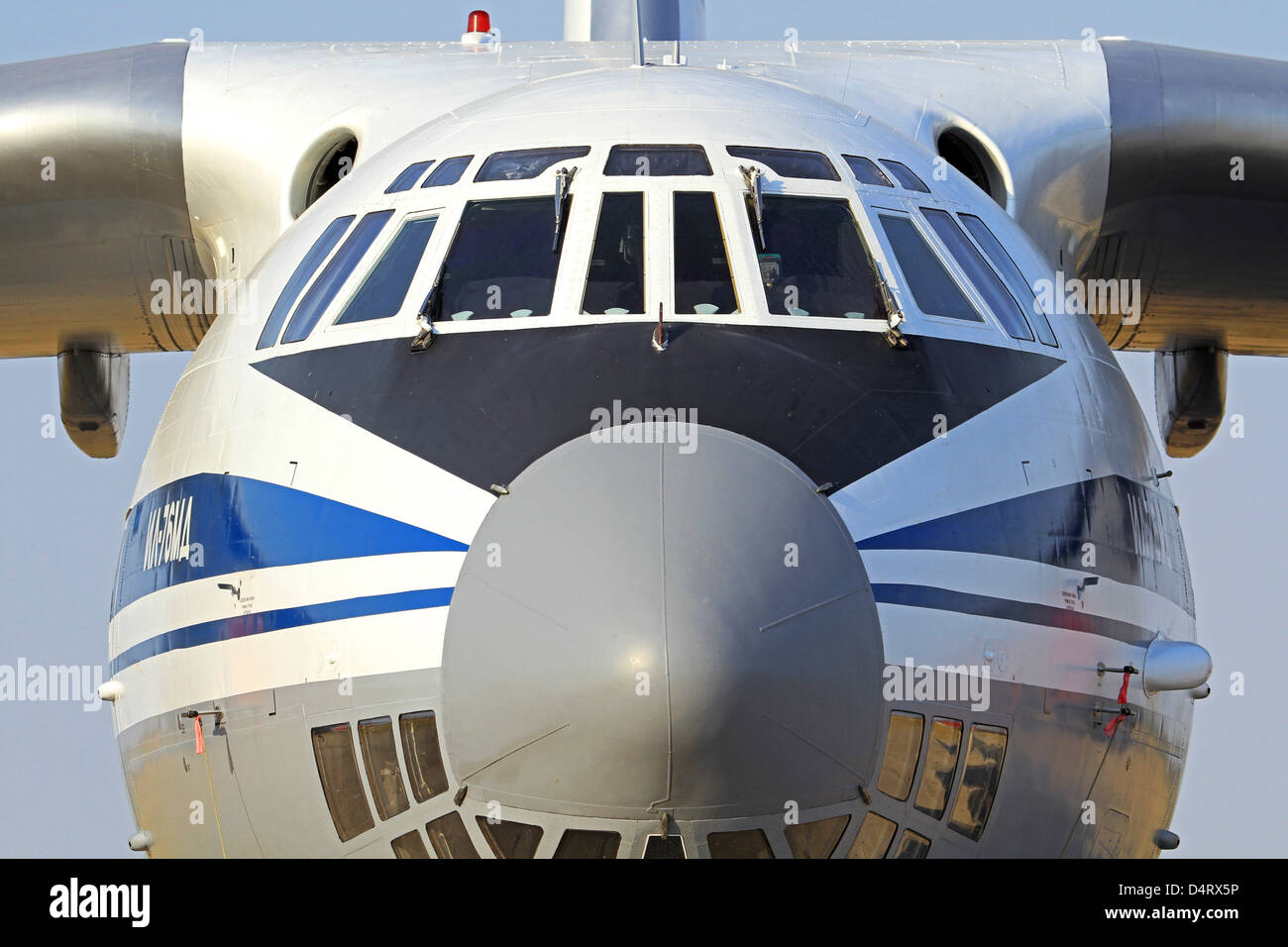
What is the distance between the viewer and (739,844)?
497 centimetres

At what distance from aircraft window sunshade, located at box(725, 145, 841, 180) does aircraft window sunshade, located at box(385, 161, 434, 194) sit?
1197mm

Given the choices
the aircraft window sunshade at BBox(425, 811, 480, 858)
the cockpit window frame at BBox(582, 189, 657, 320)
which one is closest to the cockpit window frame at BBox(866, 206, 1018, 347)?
the cockpit window frame at BBox(582, 189, 657, 320)

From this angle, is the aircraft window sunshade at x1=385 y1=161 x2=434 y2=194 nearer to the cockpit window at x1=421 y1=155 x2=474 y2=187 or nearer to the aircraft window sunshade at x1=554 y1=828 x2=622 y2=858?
the cockpit window at x1=421 y1=155 x2=474 y2=187

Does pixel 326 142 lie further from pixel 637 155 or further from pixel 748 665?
pixel 748 665

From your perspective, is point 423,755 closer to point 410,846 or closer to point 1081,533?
point 410,846

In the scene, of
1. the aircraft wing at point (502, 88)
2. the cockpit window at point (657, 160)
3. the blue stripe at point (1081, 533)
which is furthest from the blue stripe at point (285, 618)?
the aircraft wing at point (502, 88)

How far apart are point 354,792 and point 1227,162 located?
7095mm

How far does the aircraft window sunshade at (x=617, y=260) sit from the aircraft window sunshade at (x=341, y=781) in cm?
157

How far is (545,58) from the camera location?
32.7 ft

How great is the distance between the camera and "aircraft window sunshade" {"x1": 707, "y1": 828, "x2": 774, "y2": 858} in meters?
4.94

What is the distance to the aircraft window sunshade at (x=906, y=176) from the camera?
7.11m

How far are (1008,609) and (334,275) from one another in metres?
2.71

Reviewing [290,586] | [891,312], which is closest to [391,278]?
[290,586]
